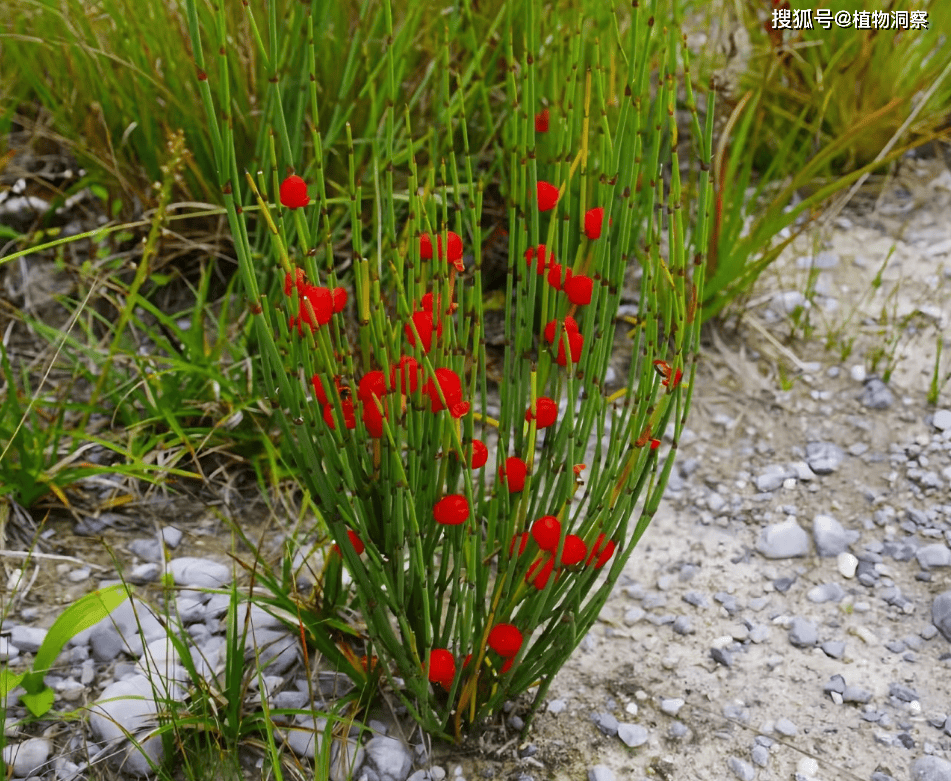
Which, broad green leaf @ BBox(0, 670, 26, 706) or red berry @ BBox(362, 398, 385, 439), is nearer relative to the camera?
red berry @ BBox(362, 398, 385, 439)

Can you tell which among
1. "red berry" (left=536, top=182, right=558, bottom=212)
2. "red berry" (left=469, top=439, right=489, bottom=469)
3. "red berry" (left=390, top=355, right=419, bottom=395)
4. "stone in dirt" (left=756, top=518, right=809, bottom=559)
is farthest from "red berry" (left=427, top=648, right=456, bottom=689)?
"stone in dirt" (left=756, top=518, right=809, bottom=559)

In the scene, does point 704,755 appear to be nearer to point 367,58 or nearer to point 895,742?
point 895,742

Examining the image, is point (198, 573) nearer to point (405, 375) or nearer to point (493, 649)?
point (493, 649)

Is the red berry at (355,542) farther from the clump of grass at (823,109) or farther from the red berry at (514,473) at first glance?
the clump of grass at (823,109)

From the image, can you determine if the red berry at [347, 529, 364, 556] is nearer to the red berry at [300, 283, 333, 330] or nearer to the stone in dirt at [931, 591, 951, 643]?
the red berry at [300, 283, 333, 330]

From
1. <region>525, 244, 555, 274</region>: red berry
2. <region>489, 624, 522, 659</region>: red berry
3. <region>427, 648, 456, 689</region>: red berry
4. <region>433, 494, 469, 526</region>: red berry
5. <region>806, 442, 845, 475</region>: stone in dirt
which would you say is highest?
<region>525, 244, 555, 274</region>: red berry

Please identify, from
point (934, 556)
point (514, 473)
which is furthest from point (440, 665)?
point (934, 556)

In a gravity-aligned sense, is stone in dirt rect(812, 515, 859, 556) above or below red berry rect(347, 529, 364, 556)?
below
